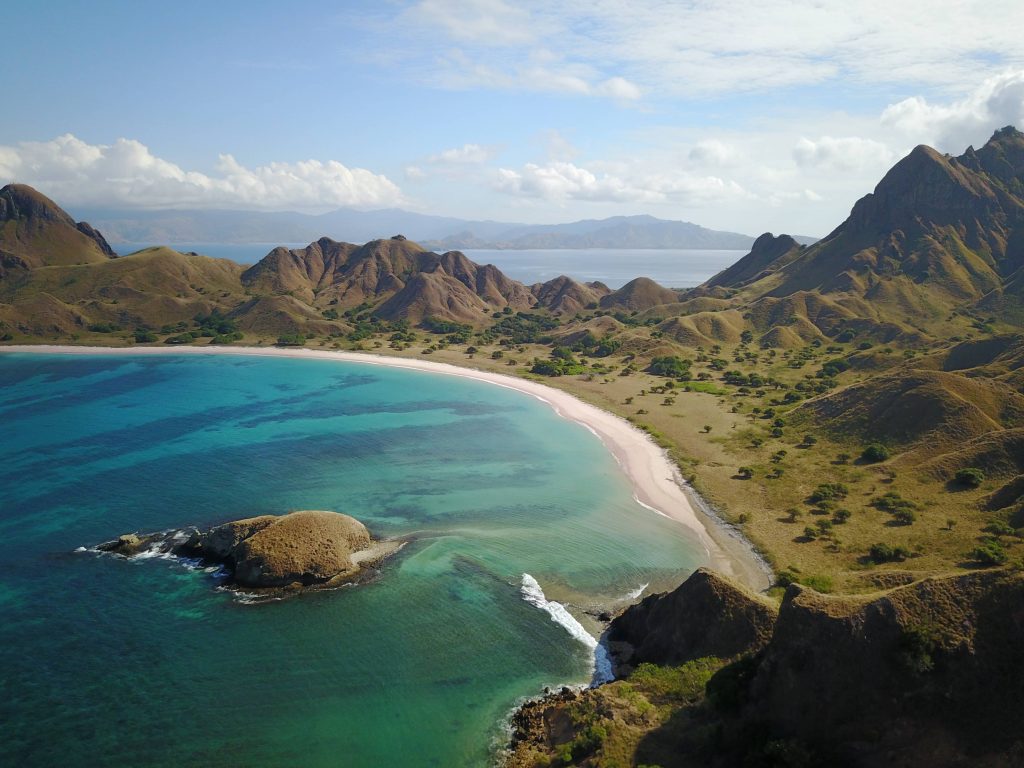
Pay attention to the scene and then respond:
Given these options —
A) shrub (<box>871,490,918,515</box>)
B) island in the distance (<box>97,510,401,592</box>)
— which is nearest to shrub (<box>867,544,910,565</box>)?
shrub (<box>871,490,918,515</box>)

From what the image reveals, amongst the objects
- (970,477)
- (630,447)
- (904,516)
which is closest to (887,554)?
→ (904,516)

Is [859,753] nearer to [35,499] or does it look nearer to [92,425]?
[35,499]

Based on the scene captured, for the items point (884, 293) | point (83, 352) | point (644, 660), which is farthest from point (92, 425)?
point (884, 293)

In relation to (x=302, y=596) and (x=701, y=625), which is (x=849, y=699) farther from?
(x=302, y=596)

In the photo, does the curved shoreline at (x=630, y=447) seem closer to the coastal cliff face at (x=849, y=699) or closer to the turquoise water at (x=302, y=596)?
the turquoise water at (x=302, y=596)

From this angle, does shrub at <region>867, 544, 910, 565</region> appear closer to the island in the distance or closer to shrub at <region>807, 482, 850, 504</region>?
shrub at <region>807, 482, 850, 504</region>

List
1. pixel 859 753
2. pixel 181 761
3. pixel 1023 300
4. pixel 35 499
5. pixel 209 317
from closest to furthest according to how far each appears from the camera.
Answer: pixel 859 753
pixel 181 761
pixel 35 499
pixel 1023 300
pixel 209 317

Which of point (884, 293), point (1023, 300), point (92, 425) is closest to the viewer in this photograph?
point (92, 425)
